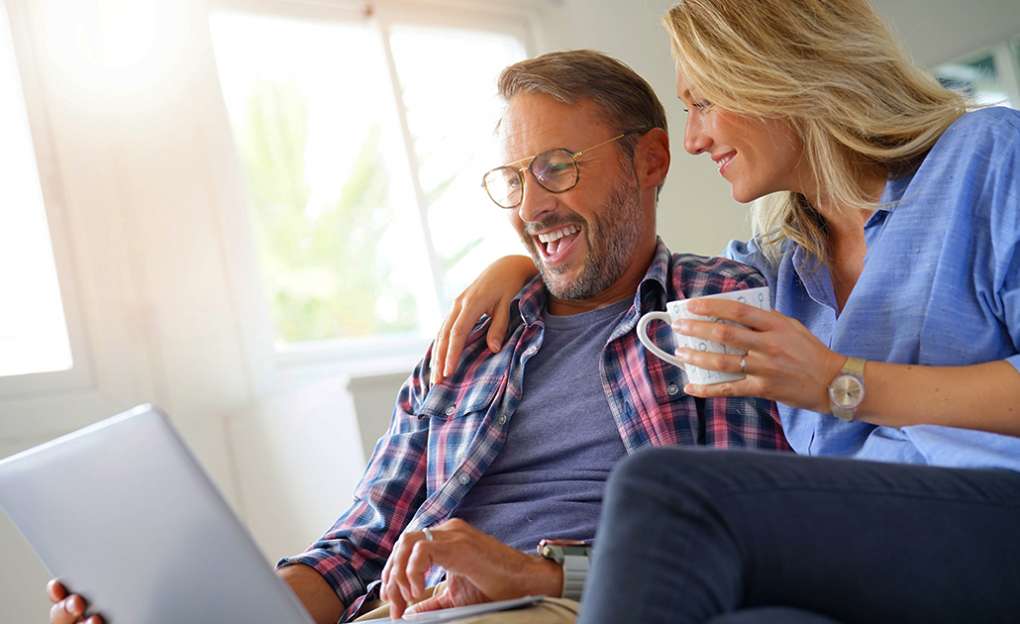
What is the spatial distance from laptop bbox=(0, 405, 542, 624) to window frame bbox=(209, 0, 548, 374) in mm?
1467

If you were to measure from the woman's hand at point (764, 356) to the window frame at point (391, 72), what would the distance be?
1606mm

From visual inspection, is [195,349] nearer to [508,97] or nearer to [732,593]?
[508,97]

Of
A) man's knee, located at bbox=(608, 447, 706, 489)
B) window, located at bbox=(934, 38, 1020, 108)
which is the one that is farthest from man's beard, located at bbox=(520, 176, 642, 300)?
window, located at bbox=(934, 38, 1020, 108)

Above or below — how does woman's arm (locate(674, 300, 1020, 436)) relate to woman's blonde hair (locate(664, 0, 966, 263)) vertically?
below

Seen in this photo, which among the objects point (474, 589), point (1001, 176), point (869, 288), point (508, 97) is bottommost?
point (474, 589)

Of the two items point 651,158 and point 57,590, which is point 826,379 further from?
point 57,590

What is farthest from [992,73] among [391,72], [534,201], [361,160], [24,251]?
[24,251]

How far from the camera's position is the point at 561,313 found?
1681 mm

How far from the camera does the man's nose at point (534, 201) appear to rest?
160 centimetres

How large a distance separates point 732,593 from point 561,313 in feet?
2.99

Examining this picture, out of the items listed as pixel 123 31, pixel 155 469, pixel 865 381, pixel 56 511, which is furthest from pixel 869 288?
pixel 123 31

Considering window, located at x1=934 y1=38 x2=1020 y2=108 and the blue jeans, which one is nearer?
the blue jeans

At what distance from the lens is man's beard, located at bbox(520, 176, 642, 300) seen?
1604mm

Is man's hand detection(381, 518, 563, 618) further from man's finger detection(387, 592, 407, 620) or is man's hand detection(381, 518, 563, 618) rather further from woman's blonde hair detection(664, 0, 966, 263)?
woman's blonde hair detection(664, 0, 966, 263)
